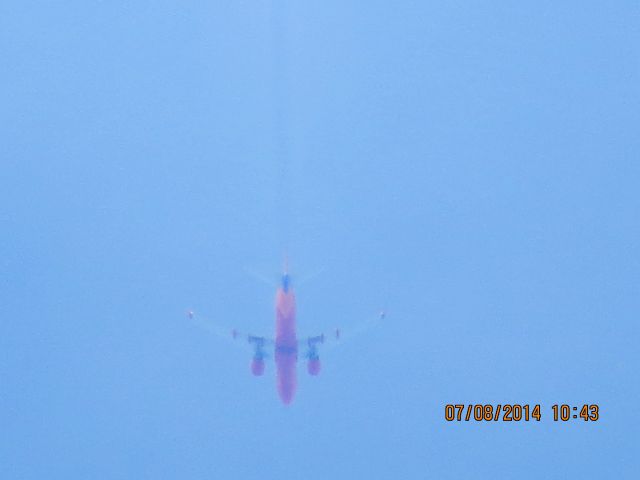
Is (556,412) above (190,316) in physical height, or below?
below

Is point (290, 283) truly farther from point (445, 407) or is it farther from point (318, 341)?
point (445, 407)

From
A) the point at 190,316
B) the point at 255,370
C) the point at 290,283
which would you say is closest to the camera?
the point at 290,283

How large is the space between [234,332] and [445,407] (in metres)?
8.34

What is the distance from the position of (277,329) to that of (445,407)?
23.8ft

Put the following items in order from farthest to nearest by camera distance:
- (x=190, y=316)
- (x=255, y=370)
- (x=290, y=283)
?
(x=190, y=316) → (x=255, y=370) → (x=290, y=283)

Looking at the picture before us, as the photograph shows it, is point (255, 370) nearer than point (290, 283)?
No

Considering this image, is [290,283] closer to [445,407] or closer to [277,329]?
[277,329]

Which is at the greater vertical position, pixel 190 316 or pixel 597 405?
pixel 190 316

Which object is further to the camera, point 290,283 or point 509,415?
point 509,415

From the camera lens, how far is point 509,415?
28984 millimetres

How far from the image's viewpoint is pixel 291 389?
2870 cm

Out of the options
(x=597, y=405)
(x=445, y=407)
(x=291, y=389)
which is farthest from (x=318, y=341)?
(x=597, y=405)

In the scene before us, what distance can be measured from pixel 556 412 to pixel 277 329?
1112cm

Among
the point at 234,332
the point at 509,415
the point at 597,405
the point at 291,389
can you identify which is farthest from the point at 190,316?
the point at 597,405
